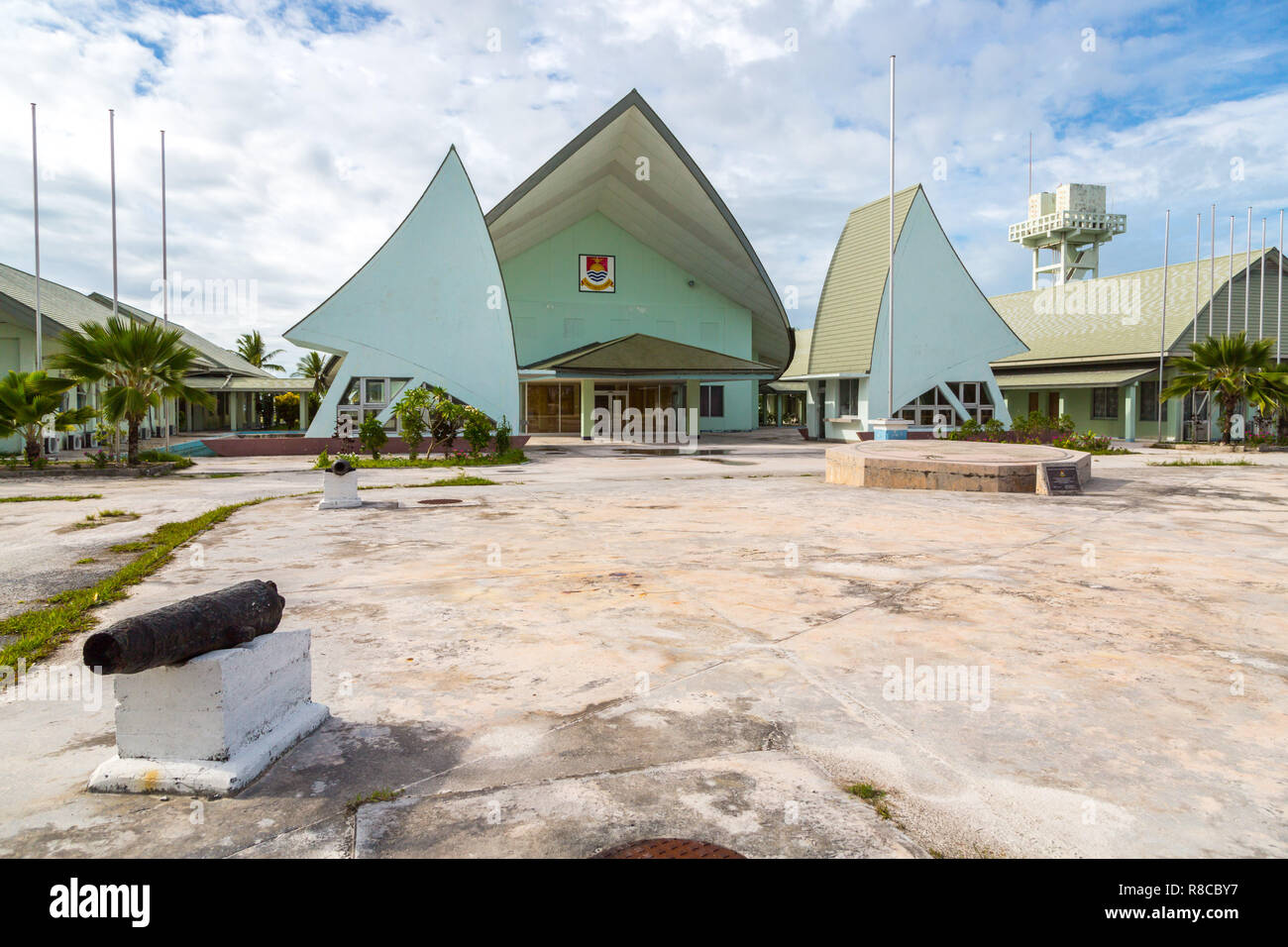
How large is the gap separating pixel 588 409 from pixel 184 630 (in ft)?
112

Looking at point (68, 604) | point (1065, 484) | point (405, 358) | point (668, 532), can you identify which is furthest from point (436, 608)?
point (405, 358)

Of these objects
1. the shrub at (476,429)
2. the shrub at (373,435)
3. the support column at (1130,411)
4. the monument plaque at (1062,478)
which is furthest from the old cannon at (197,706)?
the support column at (1130,411)

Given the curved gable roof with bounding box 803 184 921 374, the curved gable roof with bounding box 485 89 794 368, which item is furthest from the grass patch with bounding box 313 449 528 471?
the curved gable roof with bounding box 803 184 921 374

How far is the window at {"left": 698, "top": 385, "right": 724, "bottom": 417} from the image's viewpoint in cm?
4631

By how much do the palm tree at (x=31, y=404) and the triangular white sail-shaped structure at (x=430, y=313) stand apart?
8.51 meters

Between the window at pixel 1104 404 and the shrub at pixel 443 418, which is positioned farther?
the window at pixel 1104 404

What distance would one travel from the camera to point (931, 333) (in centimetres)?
3378

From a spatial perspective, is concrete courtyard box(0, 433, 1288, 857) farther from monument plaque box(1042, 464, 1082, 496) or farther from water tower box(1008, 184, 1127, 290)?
water tower box(1008, 184, 1127, 290)

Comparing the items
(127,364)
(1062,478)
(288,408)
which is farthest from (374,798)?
(288,408)

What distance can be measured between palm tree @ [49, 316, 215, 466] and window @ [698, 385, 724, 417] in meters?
29.5

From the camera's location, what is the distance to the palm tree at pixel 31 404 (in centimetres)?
1914

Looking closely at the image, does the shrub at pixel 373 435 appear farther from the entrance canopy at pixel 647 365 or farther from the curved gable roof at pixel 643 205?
the curved gable roof at pixel 643 205

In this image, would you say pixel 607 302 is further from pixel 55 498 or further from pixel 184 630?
pixel 184 630
